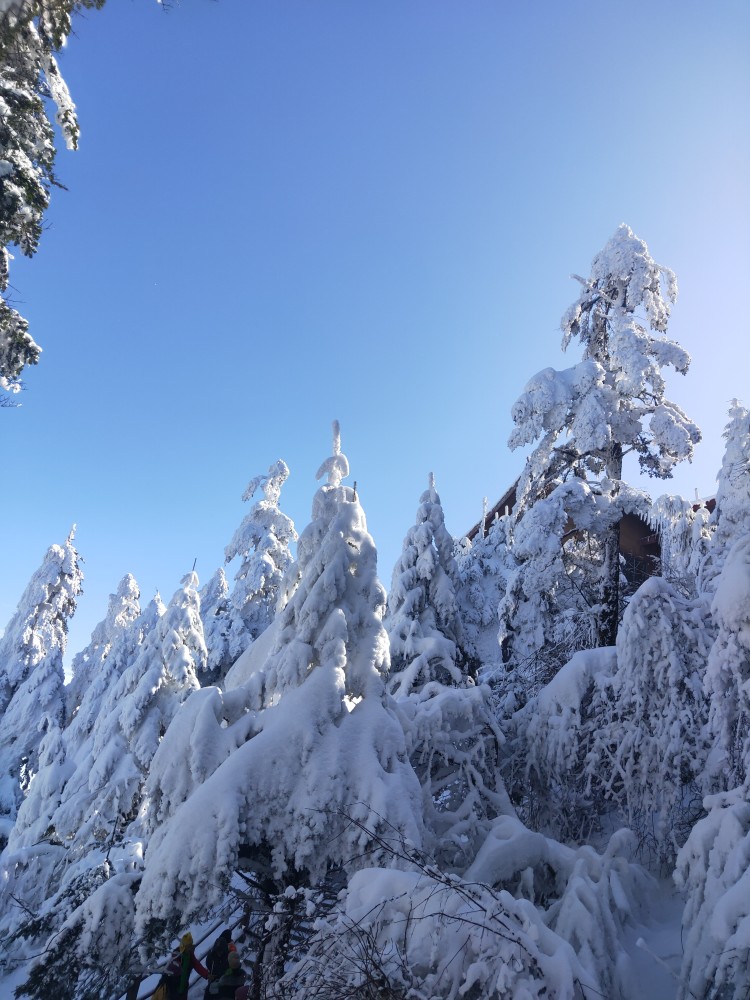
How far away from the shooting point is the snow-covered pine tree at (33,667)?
2897cm

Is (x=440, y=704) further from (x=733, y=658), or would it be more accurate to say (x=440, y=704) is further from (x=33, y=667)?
(x=33, y=667)

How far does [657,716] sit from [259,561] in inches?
840

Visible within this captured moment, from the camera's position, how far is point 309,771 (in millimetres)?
6934

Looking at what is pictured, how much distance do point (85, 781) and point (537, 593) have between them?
15.4 m

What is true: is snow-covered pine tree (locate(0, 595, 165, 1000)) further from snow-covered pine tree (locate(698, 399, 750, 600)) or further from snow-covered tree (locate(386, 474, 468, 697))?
snow-covered pine tree (locate(698, 399, 750, 600))

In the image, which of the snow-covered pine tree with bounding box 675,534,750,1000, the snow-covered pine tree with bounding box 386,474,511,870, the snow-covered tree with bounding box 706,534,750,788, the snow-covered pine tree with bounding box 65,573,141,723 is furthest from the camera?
the snow-covered pine tree with bounding box 65,573,141,723

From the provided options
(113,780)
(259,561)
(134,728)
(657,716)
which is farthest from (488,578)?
(657,716)

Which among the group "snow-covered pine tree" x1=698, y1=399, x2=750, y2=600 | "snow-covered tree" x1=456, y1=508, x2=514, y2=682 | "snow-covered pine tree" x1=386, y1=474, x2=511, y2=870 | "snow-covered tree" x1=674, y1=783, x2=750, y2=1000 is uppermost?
"snow-covered tree" x1=456, y1=508, x2=514, y2=682

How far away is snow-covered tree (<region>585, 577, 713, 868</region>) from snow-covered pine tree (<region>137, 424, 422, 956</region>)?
4.15 meters

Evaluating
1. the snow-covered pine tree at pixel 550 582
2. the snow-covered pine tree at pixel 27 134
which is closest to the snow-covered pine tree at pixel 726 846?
the snow-covered pine tree at pixel 550 582

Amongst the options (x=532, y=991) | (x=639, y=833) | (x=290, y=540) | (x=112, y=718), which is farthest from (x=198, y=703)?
(x=290, y=540)

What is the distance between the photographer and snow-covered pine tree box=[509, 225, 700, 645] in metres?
12.5

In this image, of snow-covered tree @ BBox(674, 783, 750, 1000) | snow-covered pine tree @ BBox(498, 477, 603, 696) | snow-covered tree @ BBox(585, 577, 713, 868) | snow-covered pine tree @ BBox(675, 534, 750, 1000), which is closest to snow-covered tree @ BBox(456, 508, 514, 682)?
snow-covered pine tree @ BBox(498, 477, 603, 696)

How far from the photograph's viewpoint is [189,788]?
7.51 metres
